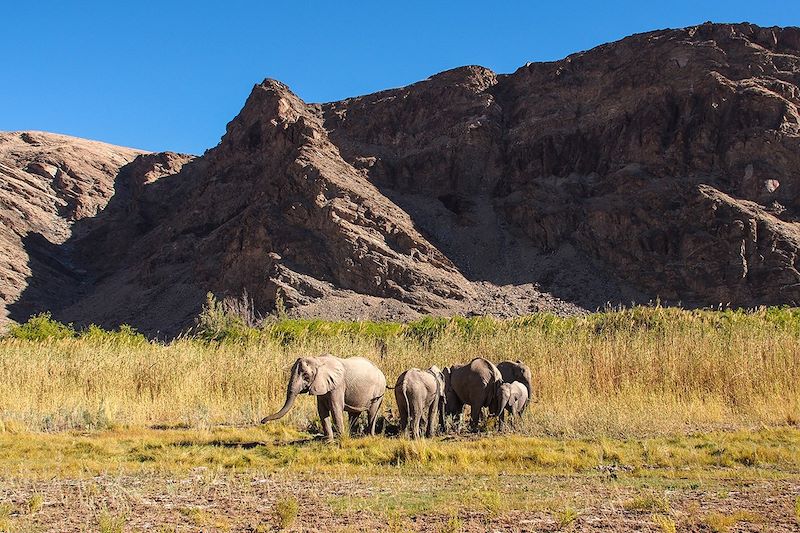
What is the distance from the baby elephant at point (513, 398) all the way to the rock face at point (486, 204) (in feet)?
155

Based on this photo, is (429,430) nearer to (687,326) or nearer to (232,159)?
(687,326)

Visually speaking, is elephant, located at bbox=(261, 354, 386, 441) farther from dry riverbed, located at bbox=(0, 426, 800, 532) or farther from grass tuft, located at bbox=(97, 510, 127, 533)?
grass tuft, located at bbox=(97, 510, 127, 533)

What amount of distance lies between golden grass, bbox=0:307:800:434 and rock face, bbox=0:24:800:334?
1675 inches

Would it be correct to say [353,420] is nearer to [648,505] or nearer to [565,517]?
[648,505]

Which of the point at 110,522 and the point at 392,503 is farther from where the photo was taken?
the point at 392,503

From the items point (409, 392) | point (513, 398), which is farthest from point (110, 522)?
point (513, 398)

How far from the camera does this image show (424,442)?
752 cm

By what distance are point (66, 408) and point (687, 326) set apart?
11.4 m

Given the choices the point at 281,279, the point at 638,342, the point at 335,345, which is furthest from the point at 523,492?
the point at 281,279

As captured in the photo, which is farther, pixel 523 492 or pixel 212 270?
pixel 212 270

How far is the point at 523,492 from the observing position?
17.4 ft

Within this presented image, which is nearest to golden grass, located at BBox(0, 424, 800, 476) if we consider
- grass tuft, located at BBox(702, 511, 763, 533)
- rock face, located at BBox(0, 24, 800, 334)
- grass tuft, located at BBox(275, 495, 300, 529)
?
grass tuft, located at BBox(702, 511, 763, 533)

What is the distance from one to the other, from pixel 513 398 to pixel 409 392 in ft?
5.25

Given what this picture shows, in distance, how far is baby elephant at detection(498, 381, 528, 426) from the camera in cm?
903
